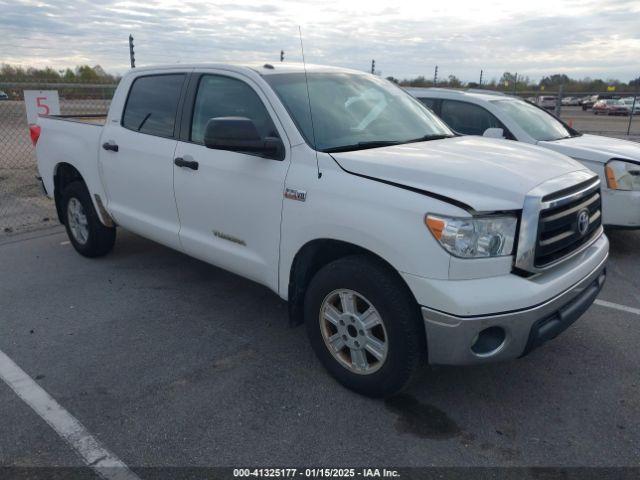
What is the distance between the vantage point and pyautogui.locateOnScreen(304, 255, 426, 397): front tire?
2.88 m

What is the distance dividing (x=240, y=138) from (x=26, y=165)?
9.59m

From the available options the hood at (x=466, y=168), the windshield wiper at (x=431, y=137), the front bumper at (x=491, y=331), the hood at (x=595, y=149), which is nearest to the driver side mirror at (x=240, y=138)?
the hood at (x=466, y=168)

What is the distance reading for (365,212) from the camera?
2.93 m

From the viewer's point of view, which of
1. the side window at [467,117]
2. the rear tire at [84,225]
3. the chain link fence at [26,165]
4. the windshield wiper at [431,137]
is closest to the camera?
the windshield wiper at [431,137]

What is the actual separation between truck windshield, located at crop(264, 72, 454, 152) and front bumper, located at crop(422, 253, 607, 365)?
1.28m

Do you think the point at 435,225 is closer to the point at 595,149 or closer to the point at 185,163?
the point at 185,163

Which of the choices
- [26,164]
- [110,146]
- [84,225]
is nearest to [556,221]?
[110,146]

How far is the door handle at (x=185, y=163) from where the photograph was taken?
398 cm

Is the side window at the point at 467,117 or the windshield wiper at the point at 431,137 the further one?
the side window at the point at 467,117

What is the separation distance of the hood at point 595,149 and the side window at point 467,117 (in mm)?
765

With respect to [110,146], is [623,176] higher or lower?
lower

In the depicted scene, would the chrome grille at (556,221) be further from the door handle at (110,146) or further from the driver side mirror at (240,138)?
the door handle at (110,146)

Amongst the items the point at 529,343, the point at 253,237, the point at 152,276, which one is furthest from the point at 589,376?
the point at 152,276

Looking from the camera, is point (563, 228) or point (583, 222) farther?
point (583, 222)
